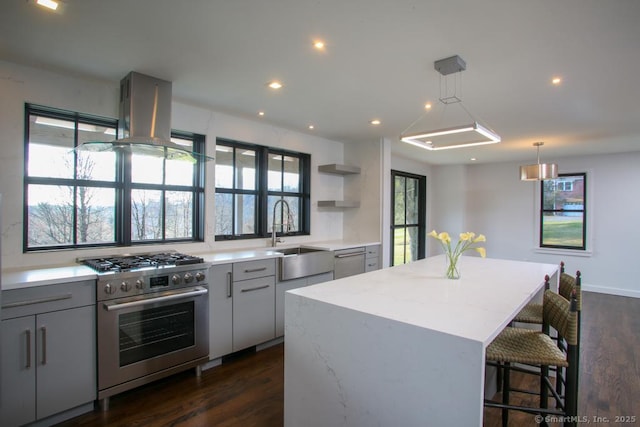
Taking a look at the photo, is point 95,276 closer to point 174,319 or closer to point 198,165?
point 174,319

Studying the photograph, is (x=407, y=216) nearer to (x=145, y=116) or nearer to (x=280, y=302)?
(x=280, y=302)

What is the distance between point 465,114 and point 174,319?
11.4ft

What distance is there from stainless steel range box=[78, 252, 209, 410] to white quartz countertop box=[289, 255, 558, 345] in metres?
1.21

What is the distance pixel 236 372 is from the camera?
2.92m

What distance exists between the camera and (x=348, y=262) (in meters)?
4.31

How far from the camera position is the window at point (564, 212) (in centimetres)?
623

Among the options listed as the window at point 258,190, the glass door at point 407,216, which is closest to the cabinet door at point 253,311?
the window at point 258,190

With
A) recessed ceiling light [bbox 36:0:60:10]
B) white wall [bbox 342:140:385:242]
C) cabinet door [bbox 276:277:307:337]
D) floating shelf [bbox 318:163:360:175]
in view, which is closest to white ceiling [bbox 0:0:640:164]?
recessed ceiling light [bbox 36:0:60:10]

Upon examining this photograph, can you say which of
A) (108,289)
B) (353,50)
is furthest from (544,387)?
(108,289)

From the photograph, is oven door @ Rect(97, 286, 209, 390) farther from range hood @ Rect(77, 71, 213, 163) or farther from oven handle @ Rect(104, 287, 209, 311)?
range hood @ Rect(77, 71, 213, 163)

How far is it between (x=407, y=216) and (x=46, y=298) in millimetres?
6208

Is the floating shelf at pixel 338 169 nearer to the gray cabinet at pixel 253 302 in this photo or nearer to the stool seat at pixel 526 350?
the gray cabinet at pixel 253 302

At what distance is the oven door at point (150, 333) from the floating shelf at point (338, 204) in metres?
2.32

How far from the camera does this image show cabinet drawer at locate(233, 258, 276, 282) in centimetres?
313
